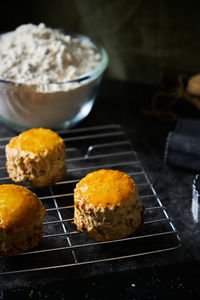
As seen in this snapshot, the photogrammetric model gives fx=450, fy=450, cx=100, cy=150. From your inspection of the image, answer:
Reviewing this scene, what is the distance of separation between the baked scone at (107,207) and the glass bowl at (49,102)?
52 cm

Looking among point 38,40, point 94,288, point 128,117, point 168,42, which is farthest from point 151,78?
point 94,288

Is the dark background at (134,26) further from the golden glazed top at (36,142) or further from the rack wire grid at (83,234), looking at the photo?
the golden glazed top at (36,142)

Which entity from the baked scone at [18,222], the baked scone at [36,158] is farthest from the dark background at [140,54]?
the baked scone at [18,222]

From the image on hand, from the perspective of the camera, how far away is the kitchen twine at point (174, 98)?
2174mm

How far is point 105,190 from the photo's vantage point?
1460 mm

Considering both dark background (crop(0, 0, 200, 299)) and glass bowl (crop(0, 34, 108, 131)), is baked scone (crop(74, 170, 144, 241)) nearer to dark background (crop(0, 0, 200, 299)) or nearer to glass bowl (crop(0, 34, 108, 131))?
dark background (crop(0, 0, 200, 299))

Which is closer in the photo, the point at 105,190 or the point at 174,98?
the point at 105,190

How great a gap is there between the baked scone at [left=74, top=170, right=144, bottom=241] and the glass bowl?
0.52 meters

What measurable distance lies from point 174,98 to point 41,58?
0.77 metres

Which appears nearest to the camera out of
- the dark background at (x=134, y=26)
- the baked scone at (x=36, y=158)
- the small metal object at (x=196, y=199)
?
the small metal object at (x=196, y=199)

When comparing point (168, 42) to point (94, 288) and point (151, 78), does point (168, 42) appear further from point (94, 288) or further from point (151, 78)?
point (94, 288)

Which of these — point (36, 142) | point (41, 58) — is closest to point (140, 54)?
point (41, 58)

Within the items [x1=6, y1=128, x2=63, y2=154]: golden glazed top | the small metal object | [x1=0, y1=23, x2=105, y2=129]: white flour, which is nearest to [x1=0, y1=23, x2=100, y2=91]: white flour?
[x1=0, y1=23, x2=105, y2=129]: white flour

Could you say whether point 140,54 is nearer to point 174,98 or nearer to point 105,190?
point 174,98
